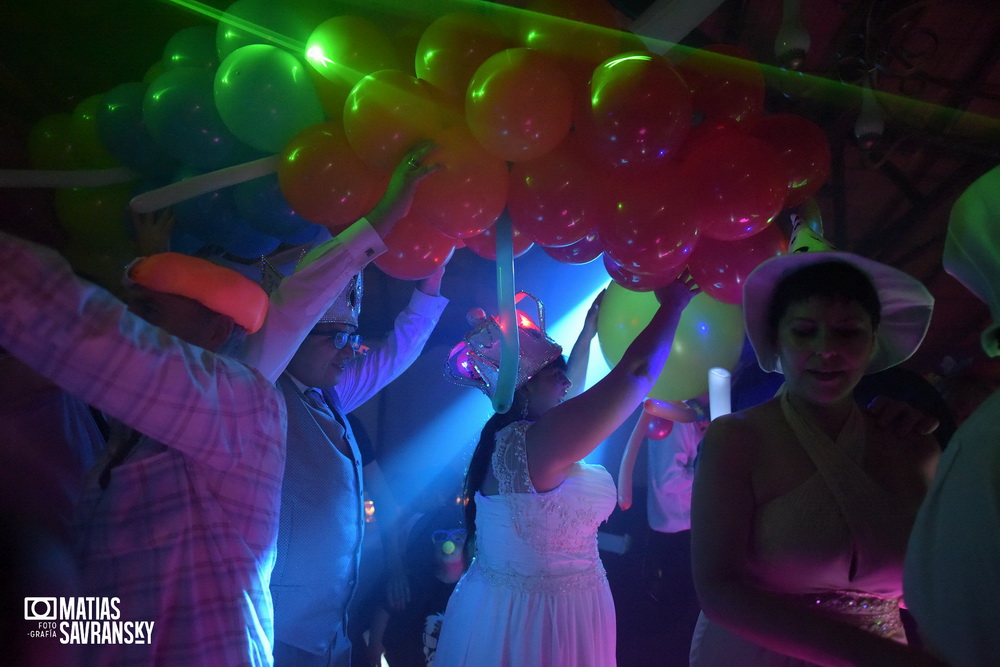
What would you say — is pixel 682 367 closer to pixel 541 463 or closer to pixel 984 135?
pixel 541 463

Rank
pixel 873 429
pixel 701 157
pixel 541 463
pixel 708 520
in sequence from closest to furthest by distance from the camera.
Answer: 1. pixel 708 520
2. pixel 873 429
3. pixel 701 157
4. pixel 541 463

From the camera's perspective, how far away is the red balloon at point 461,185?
152 centimetres

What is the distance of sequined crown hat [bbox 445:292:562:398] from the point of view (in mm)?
2150

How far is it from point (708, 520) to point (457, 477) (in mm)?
2440

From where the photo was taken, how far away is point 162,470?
3.77 feet

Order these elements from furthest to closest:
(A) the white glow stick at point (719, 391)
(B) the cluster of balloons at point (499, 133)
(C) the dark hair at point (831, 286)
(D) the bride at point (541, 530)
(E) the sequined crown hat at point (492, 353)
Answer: (E) the sequined crown hat at point (492, 353)
(A) the white glow stick at point (719, 391)
(D) the bride at point (541, 530)
(B) the cluster of balloons at point (499, 133)
(C) the dark hair at point (831, 286)

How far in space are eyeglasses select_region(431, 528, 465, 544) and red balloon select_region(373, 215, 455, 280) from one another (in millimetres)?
1590

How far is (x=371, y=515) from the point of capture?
297cm

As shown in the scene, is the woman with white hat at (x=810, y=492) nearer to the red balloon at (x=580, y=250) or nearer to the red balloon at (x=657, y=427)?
the red balloon at (x=580, y=250)

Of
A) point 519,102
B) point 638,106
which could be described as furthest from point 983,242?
point 519,102

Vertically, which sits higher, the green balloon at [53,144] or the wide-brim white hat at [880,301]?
the green balloon at [53,144]

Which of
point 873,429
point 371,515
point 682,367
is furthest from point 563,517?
point 371,515

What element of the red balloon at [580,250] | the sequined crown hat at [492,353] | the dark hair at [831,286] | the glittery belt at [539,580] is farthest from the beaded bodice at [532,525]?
the dark hair at [831,286]

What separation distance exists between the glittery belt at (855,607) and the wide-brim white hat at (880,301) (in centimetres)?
51
